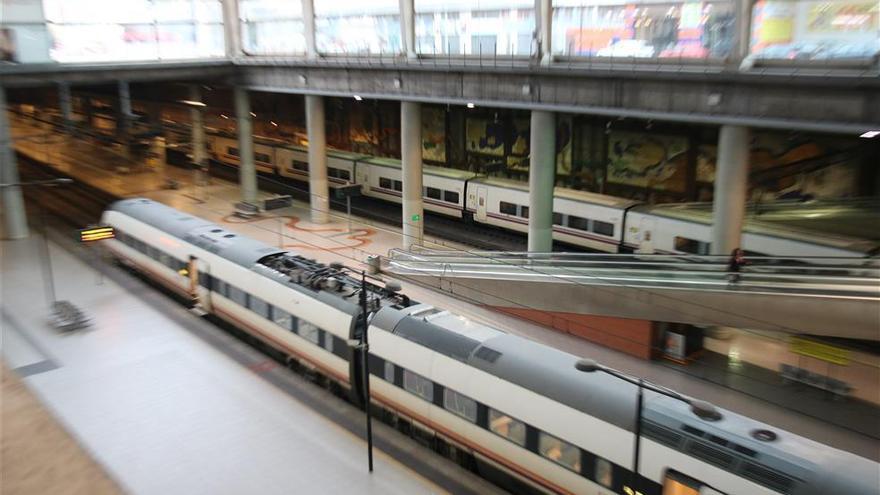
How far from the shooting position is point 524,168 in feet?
121

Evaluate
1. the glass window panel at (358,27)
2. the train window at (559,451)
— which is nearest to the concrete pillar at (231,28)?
the glass window panel at (358,27)


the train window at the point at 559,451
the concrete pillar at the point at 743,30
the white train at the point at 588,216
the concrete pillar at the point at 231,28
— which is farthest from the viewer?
the concrete pillar at the point at 231,28

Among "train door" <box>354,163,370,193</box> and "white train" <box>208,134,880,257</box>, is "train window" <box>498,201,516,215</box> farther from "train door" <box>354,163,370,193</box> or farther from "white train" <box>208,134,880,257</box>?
"train door" <box>354,163,370,193</box>

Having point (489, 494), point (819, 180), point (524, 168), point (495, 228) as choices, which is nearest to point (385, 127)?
point (524, 168)

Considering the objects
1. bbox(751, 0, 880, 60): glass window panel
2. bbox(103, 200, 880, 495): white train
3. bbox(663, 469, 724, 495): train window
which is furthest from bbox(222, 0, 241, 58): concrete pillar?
bbox(663, 469, 724, 495): train window

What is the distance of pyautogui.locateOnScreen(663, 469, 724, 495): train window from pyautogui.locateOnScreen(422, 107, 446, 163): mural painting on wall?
3182 centimetres

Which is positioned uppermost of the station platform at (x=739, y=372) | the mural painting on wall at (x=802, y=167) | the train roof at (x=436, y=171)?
the mural painting on wall at (x=802, y=167)

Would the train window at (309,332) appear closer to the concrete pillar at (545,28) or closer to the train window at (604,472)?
the train window at (604,472)

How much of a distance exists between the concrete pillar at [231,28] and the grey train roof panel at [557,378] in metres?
26.7

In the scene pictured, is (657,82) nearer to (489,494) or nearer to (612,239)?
(612,239)

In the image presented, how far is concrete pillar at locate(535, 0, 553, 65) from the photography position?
2192 centimetres

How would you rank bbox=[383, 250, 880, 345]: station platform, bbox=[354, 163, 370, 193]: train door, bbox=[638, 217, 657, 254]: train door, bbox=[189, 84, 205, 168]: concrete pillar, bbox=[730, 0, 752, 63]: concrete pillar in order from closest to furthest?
1. bbox=[383, 250, 880, 345]: station platform
2. bbox=[730, 0, 752, 63]: concrete pillar
3. bbox=[638, 217, 657, 254]: train door
4. bbox=[354, 163, 370, 193]: train door
5. bbox=[189, 84, 205, 168]: concrete pillar

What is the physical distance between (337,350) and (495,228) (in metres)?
16.8

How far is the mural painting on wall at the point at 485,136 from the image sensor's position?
37.5 metres
